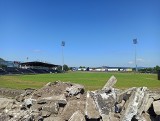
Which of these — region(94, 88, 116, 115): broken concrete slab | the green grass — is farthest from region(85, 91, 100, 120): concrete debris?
the green grass

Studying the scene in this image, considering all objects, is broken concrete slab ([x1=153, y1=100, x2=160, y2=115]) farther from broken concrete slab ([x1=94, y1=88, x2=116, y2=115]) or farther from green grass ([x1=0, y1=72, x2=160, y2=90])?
green grass ([x1=0, y1=72, x2=160, y2=90])

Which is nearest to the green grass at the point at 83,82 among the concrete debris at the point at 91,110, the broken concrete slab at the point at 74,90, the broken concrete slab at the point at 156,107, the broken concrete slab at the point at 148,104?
the broken concrete slab at the point at 74,90

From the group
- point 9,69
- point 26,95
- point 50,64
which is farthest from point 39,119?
point 50,64

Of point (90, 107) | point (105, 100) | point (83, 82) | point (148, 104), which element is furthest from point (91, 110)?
point (83, 82)

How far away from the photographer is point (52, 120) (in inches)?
523

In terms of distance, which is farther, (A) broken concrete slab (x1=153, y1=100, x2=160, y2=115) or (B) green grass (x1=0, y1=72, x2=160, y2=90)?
(B) green grass (x1=0, y1=72, x2=160, y2=90)

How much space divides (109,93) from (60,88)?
12.8ft

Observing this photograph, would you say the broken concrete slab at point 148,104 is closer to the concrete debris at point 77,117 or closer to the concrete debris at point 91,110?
the concrete debris at point 91,110

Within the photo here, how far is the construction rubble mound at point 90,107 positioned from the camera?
516 inches

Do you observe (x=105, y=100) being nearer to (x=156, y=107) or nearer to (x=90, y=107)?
(x=90, y=107)

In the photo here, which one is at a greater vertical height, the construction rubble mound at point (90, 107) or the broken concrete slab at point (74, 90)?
the broken concrete slab at point (74, 90)

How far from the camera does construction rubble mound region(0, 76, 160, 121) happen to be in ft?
43.0

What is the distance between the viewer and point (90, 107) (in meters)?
13.7

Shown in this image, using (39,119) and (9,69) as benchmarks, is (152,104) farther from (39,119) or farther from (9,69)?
(9,69)
